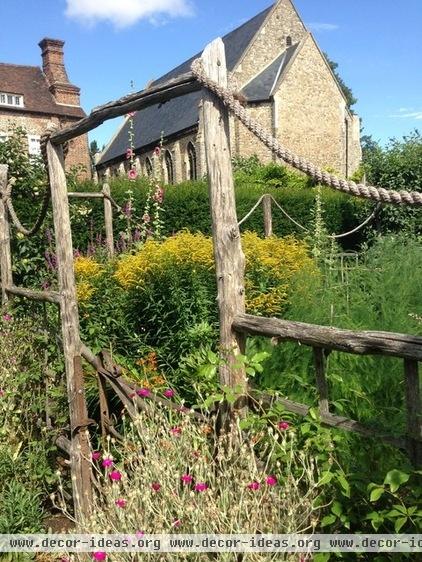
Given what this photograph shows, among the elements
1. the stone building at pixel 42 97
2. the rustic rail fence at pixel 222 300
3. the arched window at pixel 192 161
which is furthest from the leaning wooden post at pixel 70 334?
the stone building at pixel 42 97

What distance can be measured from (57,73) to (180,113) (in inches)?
342

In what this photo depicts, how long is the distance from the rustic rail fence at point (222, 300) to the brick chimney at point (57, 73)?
1326 inches

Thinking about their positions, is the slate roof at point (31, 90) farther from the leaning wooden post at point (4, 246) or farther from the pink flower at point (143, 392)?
the pink flower at point (143, 392)

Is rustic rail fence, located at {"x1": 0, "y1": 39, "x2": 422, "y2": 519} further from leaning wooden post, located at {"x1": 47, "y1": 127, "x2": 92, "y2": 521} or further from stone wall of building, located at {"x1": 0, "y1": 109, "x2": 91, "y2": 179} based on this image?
stone wall of building, located at {"x1": 0, "y1": 109, "x2": 91, "y2": 179}

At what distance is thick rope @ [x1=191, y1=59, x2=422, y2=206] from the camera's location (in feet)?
6.29

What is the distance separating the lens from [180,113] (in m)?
32.2

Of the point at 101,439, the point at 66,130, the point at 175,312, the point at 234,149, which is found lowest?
the point at 101,439

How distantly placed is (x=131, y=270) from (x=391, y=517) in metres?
2.88

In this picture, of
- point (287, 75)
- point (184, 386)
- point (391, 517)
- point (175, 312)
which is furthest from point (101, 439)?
point (287, 75)

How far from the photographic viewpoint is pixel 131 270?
14.9ft

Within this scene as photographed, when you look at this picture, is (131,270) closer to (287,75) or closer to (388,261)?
(388,261)

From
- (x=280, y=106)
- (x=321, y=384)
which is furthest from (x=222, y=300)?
(x=280, y=106)

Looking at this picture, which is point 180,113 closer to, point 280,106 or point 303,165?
point 280,106

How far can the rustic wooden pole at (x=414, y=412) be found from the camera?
194 cm
